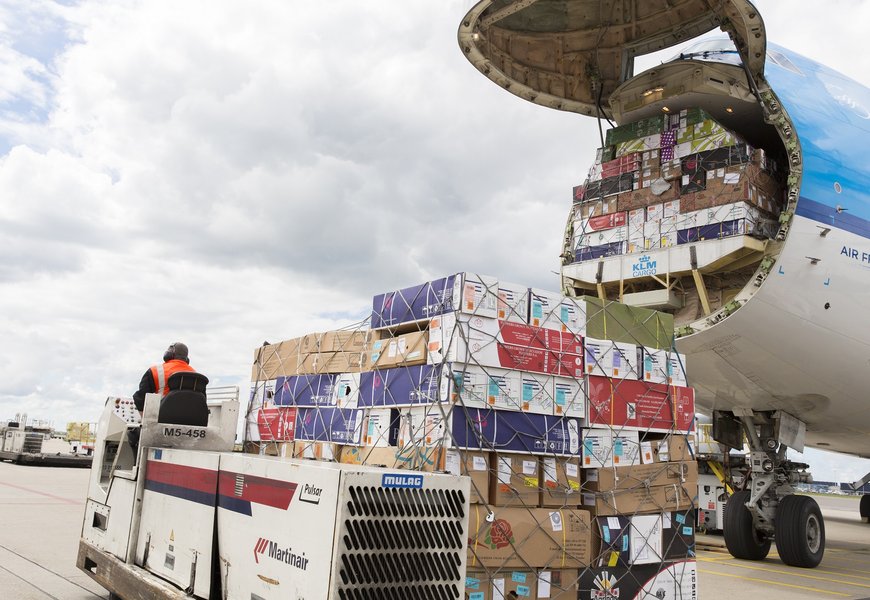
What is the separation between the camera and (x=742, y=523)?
1191 centimetres

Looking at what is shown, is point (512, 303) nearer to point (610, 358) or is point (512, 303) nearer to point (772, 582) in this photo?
point (610, 358)

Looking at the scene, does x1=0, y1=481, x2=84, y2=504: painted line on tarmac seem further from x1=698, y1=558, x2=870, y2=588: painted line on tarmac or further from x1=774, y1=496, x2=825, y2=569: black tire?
x1=774, y1=496, x2=825, y2=569: black tire

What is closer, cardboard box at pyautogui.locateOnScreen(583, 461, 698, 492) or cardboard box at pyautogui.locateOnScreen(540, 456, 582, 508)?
cardboard box at pyautogui.locateOnScreen(540, 456, 582, 508)

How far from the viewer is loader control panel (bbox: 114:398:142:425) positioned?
676cm

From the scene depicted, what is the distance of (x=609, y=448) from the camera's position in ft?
21.9

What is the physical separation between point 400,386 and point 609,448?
2.03 m

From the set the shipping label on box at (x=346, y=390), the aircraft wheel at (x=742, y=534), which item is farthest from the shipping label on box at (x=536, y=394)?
the aircraft wheel at (x=742, y=534)

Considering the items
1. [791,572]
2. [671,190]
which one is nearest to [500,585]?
[671,190]

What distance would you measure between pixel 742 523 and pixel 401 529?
32.7 feet

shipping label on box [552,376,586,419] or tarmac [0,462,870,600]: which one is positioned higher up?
shipping label on box [552,376,586,419]

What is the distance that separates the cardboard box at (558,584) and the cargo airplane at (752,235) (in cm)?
493

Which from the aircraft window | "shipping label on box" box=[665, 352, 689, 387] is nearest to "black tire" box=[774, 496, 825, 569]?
"shipping label on box" box=[665, 352, 689, 387]

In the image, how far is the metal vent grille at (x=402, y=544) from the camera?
362 cm

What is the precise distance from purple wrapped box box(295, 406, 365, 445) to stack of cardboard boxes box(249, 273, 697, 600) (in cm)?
2
